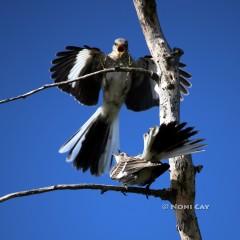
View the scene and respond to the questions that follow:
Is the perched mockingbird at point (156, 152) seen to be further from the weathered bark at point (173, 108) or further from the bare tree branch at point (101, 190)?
the bare tree branch at point (101, 190)

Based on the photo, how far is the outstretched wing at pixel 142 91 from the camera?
6.08 m

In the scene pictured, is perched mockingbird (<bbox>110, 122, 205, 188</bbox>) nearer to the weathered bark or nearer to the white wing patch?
the weathered bark

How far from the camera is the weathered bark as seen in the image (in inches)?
130

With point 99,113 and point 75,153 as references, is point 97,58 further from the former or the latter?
point 75,153

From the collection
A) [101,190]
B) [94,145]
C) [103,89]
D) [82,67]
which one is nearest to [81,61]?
[82,67]

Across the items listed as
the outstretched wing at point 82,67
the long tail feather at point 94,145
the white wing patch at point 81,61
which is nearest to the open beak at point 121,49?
the outstretched wing at point 82,67

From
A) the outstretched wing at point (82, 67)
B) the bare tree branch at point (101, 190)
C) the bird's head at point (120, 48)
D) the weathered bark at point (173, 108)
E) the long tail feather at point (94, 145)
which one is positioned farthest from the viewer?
the bird's head at point (120, 48)

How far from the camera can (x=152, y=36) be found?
3.88m

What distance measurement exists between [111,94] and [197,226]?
3268mm

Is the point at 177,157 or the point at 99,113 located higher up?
the point at 99,113

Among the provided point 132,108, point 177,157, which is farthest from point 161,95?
point 132,108

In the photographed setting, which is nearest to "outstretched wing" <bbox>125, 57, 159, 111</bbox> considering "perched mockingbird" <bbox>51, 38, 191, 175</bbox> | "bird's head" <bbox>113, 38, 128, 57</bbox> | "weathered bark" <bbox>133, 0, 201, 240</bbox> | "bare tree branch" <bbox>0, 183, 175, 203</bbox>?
"perched mockingbird" <bbox>51, 38, 191, 175</bbox>

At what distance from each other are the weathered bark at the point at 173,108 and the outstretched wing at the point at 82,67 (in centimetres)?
231

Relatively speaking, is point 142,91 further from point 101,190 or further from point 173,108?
point 101,190
